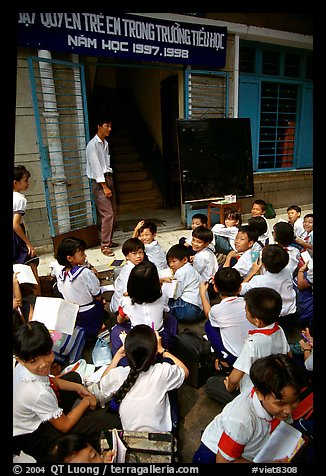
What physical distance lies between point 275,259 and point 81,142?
11.3 feet

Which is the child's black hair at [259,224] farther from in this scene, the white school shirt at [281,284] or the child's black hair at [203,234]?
the white school shirt at [281,284]

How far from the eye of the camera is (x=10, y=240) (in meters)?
1.14

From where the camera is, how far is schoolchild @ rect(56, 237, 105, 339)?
2.81m

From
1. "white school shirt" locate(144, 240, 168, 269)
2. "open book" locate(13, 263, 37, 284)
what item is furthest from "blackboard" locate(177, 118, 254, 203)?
"open book" locate(13, 263, 37, 284)

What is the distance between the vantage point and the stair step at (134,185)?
7598 millimetres

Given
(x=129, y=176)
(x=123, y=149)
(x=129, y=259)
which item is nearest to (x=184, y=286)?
(x=129, y=259)

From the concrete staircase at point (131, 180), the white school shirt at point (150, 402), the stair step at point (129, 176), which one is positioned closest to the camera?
the white school shirt at point (150, 402)

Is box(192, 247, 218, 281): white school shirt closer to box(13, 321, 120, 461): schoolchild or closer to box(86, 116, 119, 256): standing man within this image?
box(86, 116, 119, 256): standing man

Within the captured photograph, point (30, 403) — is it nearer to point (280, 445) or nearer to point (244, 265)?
point (280, 445)

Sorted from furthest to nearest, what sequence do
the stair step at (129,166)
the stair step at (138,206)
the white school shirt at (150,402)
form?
the stair step at (129,166) < the stair step at (138,206) < the white school shirt at (150,402)

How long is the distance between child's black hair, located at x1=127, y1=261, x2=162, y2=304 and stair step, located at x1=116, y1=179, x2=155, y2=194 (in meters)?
5.32

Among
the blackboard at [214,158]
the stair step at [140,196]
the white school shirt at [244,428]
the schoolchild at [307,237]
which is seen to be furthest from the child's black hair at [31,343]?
the stair step at [140,196]

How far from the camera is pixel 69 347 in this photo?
2.52 meters

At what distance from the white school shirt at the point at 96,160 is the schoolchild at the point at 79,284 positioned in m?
2.09
